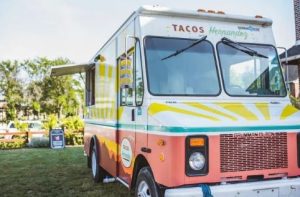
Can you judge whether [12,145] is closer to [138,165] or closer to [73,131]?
[73,131]

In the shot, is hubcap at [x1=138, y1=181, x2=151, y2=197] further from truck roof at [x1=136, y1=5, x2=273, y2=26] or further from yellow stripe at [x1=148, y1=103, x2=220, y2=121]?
truck roof at [x1=136, y1=5, x2=273, y2=26]

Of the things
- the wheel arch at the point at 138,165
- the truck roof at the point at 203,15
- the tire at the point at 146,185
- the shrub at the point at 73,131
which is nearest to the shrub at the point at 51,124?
the shrub at the point at 73,131

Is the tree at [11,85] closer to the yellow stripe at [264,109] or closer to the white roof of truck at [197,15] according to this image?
the white roof of truck at [197,15]

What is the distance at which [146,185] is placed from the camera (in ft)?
16.2

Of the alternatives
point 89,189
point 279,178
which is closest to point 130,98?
point 279,178

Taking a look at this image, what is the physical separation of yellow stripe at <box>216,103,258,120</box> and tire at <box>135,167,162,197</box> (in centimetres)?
130

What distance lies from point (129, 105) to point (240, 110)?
1.70 meters

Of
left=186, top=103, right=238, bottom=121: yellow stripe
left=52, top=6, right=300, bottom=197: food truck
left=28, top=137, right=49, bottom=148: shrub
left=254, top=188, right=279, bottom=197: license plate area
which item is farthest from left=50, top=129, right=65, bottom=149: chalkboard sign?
left=254, top=188, right=279, bottom=197: license plate area

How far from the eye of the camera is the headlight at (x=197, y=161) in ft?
14.4

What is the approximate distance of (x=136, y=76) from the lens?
546 centimetres

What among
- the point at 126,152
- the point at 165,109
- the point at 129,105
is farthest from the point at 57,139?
the point at 165,109

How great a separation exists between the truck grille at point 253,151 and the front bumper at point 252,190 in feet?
0.65

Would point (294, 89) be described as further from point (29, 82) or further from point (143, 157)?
point (29, 82)

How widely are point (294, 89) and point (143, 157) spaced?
955 cm
